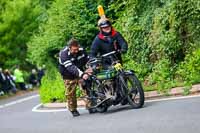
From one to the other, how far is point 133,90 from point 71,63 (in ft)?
4.64

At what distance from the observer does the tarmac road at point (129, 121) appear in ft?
27.8

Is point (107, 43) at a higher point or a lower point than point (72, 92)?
higher

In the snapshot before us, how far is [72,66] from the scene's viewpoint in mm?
11125

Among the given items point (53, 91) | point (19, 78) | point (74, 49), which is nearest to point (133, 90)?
point (74, 49)

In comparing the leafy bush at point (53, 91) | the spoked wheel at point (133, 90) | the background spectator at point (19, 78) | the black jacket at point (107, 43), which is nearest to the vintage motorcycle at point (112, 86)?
the spoked wheel at point (133, 90)

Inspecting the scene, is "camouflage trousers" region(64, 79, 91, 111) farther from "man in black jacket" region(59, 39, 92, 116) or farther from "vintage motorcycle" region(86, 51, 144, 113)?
"vintage motorcycle" region(86, 51, 144, 113)

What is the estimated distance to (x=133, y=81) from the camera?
34.8 feet

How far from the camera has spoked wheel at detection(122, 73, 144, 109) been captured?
34.6 ft

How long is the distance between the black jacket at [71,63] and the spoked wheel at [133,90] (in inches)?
37.9

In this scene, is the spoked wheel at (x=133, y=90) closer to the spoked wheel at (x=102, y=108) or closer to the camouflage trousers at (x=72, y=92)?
the spoked wheel at (x=102, y=108)

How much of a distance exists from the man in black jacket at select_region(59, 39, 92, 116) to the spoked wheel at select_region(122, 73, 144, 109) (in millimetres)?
883

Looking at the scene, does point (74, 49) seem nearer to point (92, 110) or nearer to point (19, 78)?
point (92, 110)

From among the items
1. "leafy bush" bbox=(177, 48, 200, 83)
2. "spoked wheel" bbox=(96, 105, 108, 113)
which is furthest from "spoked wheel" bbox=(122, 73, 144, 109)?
"leafy bush" bbox=(177, 48, 200, 83)

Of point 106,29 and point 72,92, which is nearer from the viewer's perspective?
point 106,29
